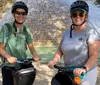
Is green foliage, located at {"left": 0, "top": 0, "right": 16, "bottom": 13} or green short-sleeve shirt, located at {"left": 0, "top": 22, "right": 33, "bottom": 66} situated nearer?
green short-sleeve shirt, located at {"left": 0, "top": 22, "right": 33, "bottom": 66}

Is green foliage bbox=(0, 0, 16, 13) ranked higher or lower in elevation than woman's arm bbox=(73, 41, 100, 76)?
higher

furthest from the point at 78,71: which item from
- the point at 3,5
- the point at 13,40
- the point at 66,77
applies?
the point at 3,5

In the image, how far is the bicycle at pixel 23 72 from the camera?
3.19m

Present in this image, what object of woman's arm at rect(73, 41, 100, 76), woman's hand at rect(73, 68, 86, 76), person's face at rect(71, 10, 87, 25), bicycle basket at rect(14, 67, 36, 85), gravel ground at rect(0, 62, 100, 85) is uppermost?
person's face at rect(71, 10, 87, 25)

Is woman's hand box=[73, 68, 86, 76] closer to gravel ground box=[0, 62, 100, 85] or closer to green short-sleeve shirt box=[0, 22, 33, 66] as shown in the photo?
green short-sleeve shirt box=[0, 22, 33, 66]

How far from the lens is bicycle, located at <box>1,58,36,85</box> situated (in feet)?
10.5

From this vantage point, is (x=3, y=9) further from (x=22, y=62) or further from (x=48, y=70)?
(x=22, y=62)

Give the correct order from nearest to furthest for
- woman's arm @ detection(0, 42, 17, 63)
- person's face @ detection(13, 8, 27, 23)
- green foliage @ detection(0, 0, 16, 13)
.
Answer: woman's arm @ detection(0, 42, 17, 63)
person's face @ detection(13, 8, 27, 23)
green foliage @ detection(0, 0, 16, 13)

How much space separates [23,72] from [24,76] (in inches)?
1.8

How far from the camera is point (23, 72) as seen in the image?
126 inches

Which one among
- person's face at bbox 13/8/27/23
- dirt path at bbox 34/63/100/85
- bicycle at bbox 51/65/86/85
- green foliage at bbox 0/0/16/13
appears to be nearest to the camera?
bicycle at bbox 51/65/86/85

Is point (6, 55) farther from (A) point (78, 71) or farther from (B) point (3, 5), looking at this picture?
(B) point (3, 5)

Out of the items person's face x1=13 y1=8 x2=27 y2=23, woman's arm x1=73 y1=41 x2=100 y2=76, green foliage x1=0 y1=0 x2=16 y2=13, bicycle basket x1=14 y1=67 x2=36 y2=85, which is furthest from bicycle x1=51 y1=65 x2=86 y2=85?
green foliage x1=0 y1=0 x2=16 y2=13

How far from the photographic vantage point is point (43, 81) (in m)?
6.20
